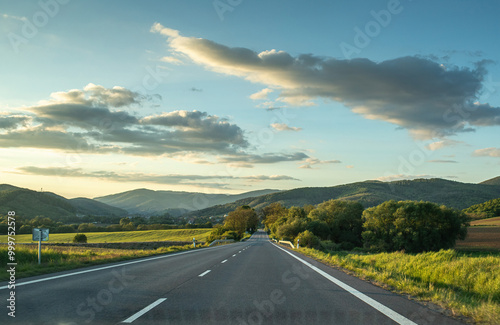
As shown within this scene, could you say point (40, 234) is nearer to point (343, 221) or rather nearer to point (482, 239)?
point (482, 239)

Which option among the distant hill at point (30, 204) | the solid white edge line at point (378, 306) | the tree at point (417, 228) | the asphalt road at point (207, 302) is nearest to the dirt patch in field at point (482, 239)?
the tree at point (417, 228)

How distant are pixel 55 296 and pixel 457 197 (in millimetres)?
207429

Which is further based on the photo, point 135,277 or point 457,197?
point 457,197

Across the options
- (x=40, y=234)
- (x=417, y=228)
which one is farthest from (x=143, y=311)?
(x=417, y=228)

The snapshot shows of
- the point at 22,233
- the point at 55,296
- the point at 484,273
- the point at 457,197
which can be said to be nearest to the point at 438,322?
the point at 484,273

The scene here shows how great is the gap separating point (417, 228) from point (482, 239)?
17782 mm

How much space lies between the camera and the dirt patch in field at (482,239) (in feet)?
238

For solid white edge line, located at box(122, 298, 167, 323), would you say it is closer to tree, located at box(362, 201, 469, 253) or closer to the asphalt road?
the asphalt road

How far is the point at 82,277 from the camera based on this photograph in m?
Result: 11.5

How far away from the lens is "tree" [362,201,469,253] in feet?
237

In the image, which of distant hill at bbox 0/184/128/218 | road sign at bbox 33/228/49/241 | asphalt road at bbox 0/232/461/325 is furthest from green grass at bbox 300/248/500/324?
distant hill at bbox 0/184/128/218

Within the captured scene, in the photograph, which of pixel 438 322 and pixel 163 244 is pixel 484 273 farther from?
pixel 163 244

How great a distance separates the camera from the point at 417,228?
2906 inches

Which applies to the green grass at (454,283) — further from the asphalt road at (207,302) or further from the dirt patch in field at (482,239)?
the dirt patch in field at (482,239)
